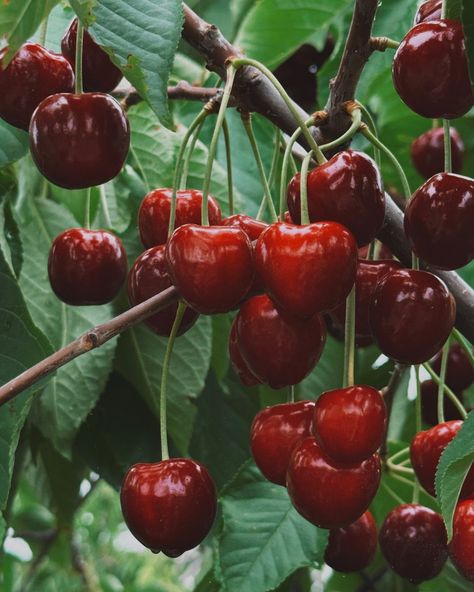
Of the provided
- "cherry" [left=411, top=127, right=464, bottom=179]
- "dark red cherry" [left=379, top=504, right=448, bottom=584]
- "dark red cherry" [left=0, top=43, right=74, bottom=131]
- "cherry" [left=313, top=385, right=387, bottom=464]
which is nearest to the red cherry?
"cherry" [left=313, top=385, right=387, bottom=464]

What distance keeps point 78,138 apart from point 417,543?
0.63 meters

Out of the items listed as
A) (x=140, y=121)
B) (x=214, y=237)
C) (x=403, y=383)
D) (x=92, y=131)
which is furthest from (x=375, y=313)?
(x=403, y=383)

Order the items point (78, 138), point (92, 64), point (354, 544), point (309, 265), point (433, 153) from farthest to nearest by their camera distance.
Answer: point (433, 153)
point (354, 544)
point (92, 64)
point (78, 138)
point (309, 265)

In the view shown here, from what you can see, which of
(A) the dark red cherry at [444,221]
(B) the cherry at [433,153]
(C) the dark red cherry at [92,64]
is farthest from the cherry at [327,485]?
(B) the cherry at [433,153]

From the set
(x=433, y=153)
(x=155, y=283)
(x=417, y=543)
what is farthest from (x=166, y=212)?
(x=433, y=153)

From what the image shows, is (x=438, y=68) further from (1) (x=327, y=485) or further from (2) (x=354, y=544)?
(2) (x=354, y=544)

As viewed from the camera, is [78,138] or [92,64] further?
[92,64]

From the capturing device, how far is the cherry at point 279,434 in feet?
3.48

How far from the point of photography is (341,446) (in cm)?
97

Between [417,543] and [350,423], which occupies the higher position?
[350,423]

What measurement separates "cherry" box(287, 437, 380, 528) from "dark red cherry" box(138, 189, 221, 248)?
11.5 inches

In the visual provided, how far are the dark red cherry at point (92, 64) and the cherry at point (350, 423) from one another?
45cm

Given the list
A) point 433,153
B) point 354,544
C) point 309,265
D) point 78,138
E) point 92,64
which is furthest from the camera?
point 433,153

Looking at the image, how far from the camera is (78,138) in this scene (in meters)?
1.05
